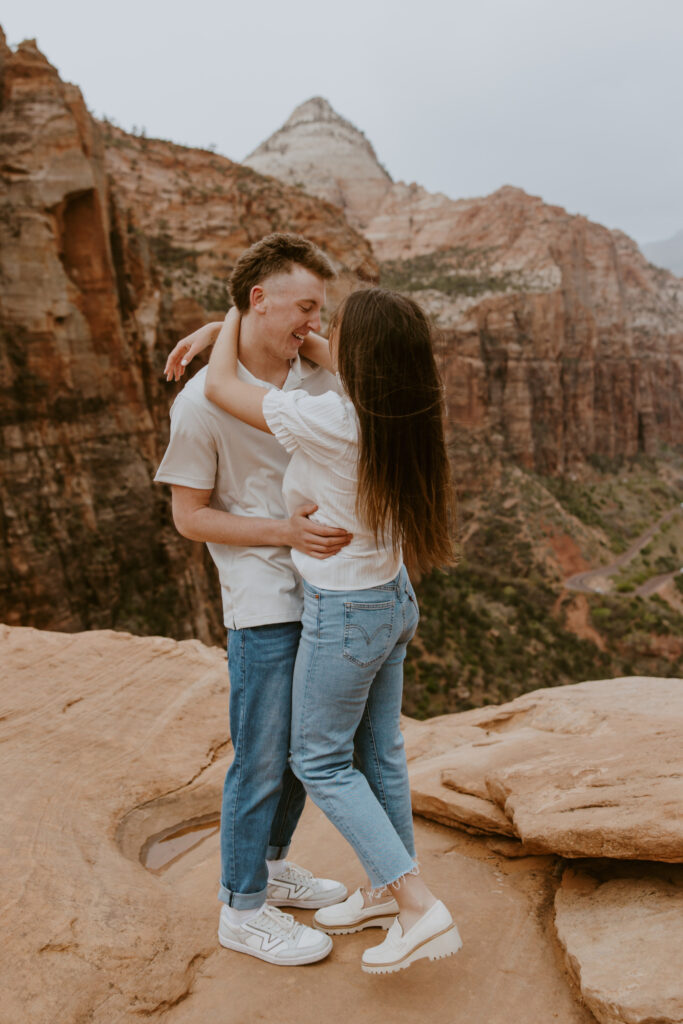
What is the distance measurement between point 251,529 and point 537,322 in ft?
185

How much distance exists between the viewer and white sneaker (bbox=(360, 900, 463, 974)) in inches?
84.2

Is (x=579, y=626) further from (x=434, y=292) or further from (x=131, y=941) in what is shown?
(x=131, y=941)

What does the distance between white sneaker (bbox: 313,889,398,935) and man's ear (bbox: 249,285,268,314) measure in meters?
2.06

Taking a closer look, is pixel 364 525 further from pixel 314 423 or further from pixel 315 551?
pixel 314 423

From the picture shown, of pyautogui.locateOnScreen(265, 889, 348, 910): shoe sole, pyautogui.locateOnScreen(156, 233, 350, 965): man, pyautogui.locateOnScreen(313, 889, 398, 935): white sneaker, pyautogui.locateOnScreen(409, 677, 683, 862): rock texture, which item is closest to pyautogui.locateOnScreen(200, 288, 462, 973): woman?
pyautogui.locateOnScreen(156, 233, 350, 965): man

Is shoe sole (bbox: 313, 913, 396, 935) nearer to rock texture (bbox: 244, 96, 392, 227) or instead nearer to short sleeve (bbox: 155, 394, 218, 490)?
short sleeve (bbox: 155, 394, 218, 490)

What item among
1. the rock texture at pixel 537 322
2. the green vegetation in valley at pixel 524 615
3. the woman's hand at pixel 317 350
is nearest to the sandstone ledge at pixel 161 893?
the woman's hand at pixel 317 350

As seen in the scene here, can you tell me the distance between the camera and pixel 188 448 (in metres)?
2.37

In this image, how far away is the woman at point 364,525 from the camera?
2.07m

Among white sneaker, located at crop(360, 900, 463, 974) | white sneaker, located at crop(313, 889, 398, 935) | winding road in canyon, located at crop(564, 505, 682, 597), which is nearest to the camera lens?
white sneaker, located at crop(360, 900, 463, 974)

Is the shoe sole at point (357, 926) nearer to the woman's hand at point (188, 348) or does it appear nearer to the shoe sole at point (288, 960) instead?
the shoe sole at point (288, 960)

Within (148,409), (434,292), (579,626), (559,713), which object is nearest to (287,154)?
(434,292)

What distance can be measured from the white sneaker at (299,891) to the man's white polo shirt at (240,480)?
1.10 meters

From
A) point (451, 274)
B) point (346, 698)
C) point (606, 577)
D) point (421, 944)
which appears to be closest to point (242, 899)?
point (421, 944)
